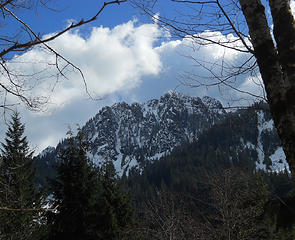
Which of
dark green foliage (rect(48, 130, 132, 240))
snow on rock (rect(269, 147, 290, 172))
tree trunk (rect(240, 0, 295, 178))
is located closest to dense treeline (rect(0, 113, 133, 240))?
dark green foliage (rect(48, 130, 132, 240))

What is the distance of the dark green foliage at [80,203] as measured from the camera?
1284 cm

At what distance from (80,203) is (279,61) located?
12980mm

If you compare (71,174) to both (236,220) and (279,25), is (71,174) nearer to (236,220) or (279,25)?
(236,220)

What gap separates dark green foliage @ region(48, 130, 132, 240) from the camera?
1284 centimetres

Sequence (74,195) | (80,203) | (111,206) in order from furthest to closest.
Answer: (111,206), (74,195), (80,203)

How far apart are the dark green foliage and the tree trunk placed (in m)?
12.3

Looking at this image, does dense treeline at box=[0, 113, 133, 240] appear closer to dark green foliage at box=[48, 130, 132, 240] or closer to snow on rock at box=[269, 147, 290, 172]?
dark green foliage at box=[48, 130, 132, 240]

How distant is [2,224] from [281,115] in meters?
9.63

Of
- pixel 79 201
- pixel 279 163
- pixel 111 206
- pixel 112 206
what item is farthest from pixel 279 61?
pixel 279 163

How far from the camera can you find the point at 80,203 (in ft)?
43.5

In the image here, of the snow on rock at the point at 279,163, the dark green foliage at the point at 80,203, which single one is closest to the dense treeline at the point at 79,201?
the dark green foliage at the point at 80,203

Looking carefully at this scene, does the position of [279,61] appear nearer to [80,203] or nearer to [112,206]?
[80,203]

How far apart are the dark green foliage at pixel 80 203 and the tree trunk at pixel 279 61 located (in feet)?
40.3

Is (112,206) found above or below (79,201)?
below
